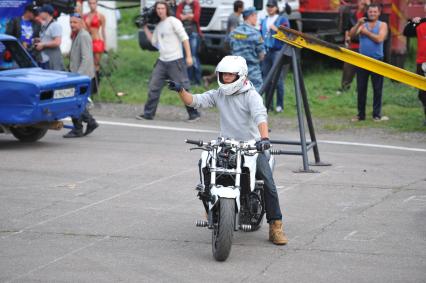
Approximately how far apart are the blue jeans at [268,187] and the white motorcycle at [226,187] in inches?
2.8

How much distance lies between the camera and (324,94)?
19.2m

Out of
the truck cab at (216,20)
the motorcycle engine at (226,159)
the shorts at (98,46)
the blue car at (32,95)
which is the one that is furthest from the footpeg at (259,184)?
the truck cab at (216,20)

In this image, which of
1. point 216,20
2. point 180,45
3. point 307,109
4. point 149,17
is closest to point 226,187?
point 307,109

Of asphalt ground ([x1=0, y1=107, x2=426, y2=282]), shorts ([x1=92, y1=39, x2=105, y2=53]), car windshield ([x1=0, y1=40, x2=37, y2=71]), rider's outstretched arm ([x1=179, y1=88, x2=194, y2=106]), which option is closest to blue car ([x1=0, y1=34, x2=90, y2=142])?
car windshield ([x1=0, y1=40, x2=37, y2=71])

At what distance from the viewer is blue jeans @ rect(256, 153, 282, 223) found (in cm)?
834

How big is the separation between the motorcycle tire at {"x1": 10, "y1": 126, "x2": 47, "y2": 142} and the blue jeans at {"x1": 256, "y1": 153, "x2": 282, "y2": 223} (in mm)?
6699

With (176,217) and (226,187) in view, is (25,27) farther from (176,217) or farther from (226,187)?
(226,187)

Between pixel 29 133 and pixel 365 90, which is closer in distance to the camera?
pixel 29 133

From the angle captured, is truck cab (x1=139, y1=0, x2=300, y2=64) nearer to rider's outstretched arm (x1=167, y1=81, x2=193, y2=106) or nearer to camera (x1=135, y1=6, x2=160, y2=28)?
camera (x1=135, y1=6, x2=160, y2=28)

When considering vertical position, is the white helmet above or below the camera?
above

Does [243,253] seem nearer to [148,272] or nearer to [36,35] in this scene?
[148,272]

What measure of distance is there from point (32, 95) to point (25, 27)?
4821 millimetres

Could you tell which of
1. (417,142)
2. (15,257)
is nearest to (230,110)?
(15,257)

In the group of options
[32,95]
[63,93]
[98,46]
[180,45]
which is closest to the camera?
[32,95]
